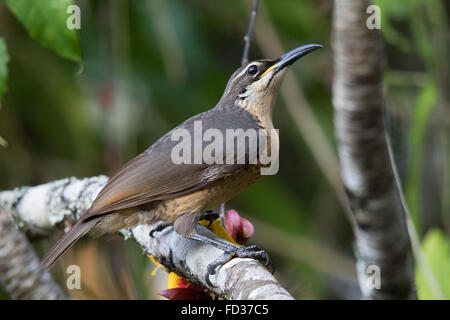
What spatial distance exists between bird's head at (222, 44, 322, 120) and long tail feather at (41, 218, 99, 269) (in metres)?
1.19

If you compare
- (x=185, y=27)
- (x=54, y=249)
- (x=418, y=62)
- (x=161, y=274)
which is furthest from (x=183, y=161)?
(x=418, y=62)

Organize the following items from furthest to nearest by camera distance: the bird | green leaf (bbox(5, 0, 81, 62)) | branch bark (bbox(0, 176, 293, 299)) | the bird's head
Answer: the bird's head
the bird
green leaf (bbox(5, 0, 81, 62))
branch bark (bbox(0, 176, 293, 299))

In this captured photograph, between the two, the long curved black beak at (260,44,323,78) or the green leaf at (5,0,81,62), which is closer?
the green leaf at (5,0,81,62)

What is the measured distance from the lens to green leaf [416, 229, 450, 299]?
3.61 meters

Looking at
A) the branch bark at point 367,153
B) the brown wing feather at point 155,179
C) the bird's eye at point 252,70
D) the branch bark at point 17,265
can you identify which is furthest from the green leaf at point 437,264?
the branch bark at point 17,265

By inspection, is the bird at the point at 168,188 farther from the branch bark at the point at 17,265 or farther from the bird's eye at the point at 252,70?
the branch bark at the point at 17,265

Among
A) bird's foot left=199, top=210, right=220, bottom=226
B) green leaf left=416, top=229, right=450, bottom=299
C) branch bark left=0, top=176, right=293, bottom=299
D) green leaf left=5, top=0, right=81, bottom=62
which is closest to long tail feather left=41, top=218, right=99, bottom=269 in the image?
branch bark left=0, top=176, right=293, bottom=299

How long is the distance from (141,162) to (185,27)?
7.89ft

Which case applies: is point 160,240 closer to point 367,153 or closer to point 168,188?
point 168,188

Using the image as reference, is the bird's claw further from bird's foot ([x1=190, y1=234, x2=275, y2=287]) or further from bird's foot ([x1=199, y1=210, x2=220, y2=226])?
bird's foot ([x1=199, y1=210, x2=220, y2=226])

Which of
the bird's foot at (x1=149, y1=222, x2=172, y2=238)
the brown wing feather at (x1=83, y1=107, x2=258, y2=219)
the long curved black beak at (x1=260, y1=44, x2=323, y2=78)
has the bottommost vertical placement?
the bird's foot at (x1=149, y1=222, x2=172, y2=238)

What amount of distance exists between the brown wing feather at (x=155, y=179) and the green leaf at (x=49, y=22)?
78 centimetres

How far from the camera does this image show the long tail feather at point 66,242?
3.19m
